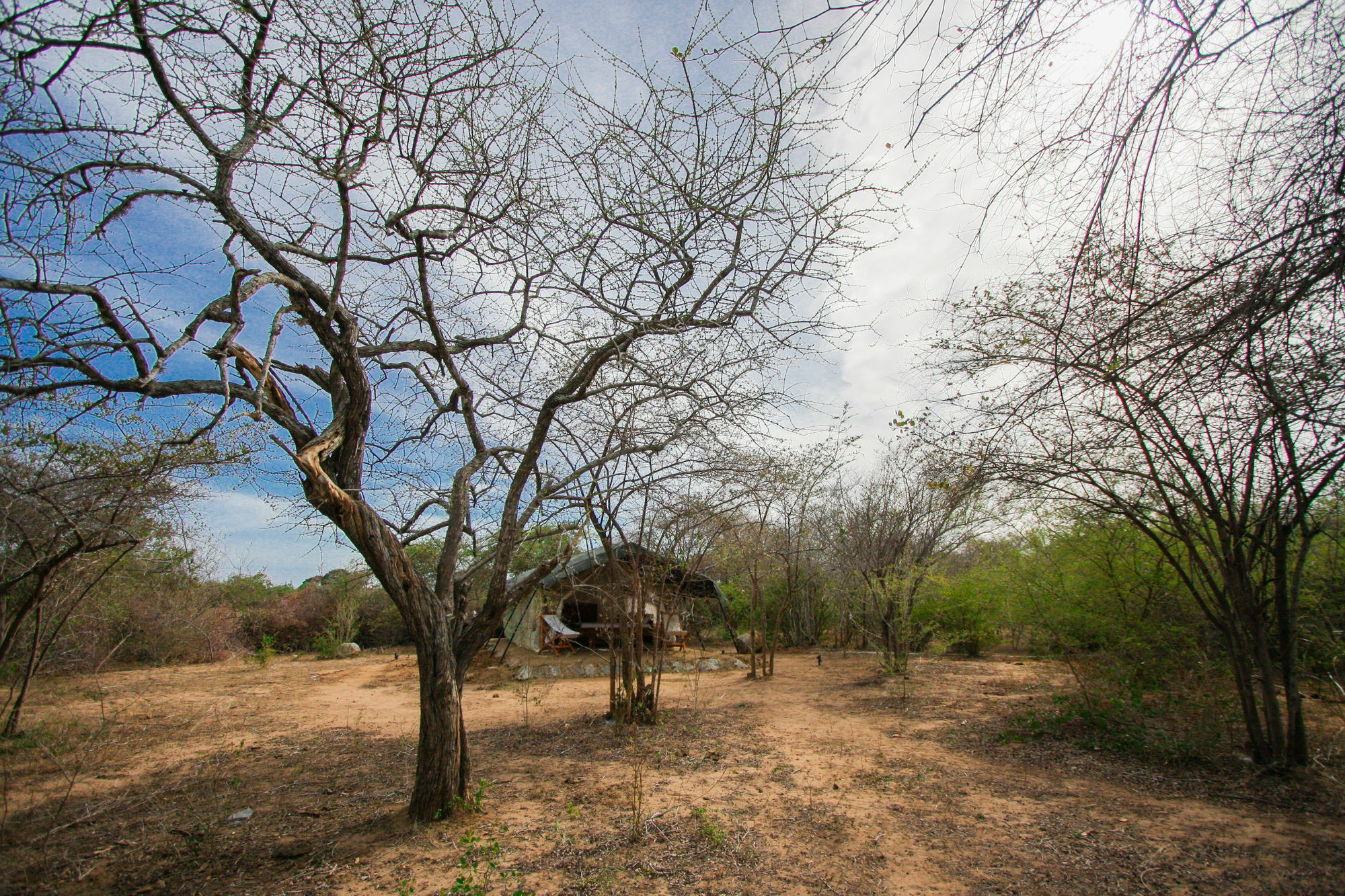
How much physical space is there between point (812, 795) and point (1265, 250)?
4685 mm

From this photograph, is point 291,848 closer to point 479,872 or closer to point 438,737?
point 438,737

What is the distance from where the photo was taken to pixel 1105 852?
3.62 metres

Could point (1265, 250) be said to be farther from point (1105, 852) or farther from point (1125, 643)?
point (1125, 643)

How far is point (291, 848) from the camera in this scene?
153 inches

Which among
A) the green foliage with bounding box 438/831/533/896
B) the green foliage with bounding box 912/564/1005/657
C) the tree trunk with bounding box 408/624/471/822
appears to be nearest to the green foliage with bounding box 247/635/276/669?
the tree trunk with bounding box 408/624/471/822

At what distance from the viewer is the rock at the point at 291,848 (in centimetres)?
379

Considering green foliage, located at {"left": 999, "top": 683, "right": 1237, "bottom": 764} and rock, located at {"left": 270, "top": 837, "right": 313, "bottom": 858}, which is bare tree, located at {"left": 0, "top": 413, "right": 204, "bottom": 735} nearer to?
rock, located at {"left": 270, "top": 837, "right": 313, "bottom": 858}

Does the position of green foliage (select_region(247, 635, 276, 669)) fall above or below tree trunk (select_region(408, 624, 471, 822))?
below

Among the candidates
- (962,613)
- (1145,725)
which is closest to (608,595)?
(1145,725)

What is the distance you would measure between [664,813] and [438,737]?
1807mm

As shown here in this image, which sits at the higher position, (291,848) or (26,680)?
(26,680)

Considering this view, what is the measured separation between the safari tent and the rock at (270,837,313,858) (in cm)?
202

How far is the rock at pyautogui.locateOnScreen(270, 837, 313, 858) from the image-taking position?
12.4 ft

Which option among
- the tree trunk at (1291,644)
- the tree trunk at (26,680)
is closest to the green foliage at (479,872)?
the tree trunk at (1291,644)
